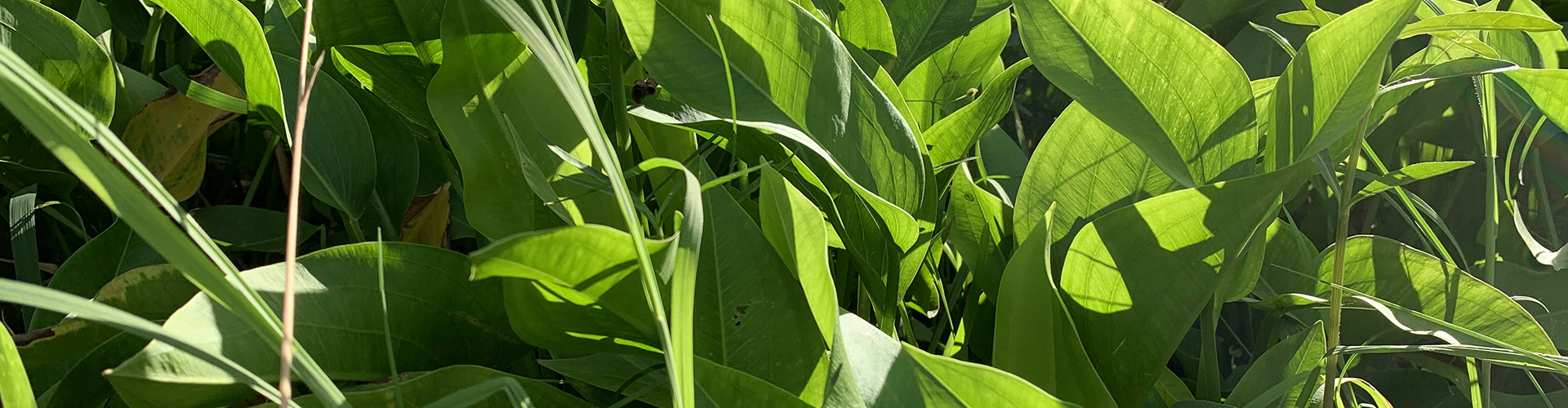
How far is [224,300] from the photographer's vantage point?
0.17 metres

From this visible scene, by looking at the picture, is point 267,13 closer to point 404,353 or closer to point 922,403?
A: point 404,353

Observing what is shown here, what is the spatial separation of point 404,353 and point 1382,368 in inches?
17.1

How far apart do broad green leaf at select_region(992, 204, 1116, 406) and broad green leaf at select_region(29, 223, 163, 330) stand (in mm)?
319

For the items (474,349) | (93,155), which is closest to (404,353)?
(474,349)

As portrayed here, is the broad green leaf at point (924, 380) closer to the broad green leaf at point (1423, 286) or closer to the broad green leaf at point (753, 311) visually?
the broad green leaf at point (753, 311)

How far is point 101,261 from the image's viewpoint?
0.35 m

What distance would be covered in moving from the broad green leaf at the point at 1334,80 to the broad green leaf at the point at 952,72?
0.46 feet

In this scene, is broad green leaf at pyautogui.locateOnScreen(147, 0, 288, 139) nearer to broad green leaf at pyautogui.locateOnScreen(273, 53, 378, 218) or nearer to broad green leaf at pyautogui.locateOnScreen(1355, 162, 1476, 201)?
broad green leaf at pyautogui.locateOnScreen(273, 53, 378, 218)

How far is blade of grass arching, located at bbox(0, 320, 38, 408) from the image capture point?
0.19m

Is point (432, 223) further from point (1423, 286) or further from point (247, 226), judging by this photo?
point (1423, 286)

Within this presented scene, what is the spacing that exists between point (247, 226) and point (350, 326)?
163 millimetres

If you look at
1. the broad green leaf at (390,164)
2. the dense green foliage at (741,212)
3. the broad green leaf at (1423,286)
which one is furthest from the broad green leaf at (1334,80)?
the broad green leaf at (390,164)

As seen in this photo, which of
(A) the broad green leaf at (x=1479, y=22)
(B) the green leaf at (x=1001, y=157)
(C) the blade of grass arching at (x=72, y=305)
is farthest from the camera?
(B) the green leaf at (x=1001, y=157)

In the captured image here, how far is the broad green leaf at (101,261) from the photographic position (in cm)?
34
